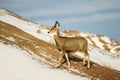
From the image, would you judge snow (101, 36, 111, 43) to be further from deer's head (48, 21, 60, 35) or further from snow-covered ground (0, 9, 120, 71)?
deer's head (48, 21, 60, 35)

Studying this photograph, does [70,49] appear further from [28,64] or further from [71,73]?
[28,64]

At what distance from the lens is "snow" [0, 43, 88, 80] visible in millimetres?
21784

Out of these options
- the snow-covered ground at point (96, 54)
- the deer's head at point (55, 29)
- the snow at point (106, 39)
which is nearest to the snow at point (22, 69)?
the deer's head at point (55, 29)

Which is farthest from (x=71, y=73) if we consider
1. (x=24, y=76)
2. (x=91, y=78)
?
(x=24, y=76)

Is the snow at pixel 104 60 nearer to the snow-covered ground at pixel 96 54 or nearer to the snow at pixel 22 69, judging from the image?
the snow-covered ground at pixel 96 54

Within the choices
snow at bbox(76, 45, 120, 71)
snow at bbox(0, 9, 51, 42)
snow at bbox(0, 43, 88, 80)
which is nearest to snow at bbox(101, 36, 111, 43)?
snow at bbox(0, 9, 51, 42)

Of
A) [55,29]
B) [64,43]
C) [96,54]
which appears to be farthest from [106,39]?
[55,29]

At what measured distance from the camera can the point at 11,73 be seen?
858 inches

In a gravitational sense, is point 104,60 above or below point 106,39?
above

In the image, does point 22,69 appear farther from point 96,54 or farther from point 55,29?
point 96,54

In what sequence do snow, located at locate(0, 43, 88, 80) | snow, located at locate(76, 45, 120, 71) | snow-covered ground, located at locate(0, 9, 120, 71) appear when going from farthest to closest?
snow-covered ground, located at locate(0, 9, 120, 71), snow, located at locate(76, 45, 120, 71), snow, located at locate(0, 43, 88, 80)

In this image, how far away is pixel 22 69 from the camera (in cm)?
2362

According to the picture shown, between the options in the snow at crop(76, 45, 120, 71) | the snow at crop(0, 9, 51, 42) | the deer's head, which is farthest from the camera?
the snow at crop(0, 9, 51, 42)

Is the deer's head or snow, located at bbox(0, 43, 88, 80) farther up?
the deer's head
